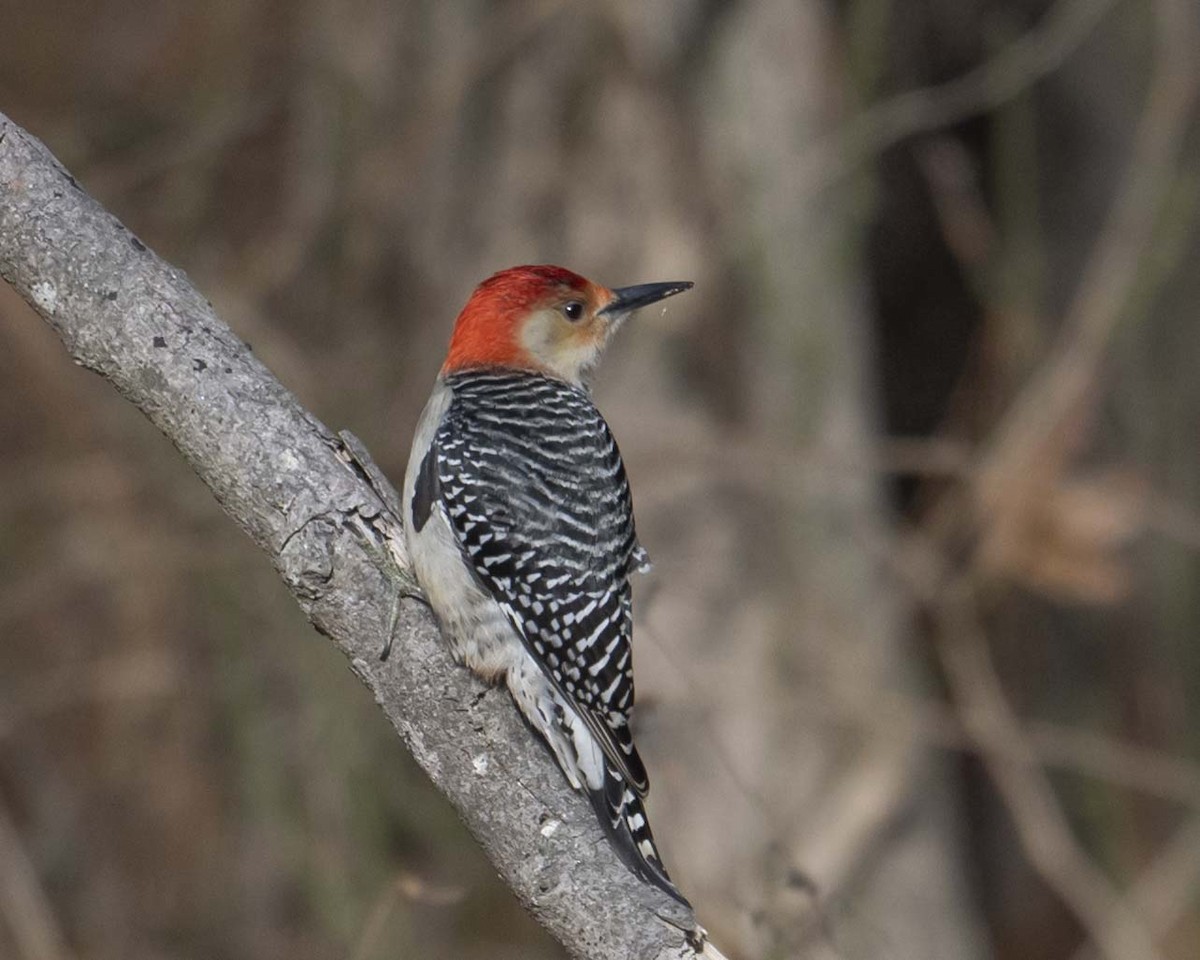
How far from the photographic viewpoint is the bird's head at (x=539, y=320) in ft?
13.1

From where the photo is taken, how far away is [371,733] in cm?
546

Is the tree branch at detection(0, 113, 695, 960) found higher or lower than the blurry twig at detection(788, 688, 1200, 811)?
lower

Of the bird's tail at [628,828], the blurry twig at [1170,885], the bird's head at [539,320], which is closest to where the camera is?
the bird's tail at [628,828]

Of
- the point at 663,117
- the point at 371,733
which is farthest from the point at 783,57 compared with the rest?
the point at 371,733

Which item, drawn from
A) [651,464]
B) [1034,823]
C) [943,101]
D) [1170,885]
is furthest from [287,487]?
[1170,885]

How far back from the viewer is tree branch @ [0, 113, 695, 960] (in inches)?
101

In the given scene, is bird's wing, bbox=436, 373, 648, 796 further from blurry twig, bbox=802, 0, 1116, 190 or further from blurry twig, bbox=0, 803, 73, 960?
blurry twig, bbox=0, 803, 73, 960

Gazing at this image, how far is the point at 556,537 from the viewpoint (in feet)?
11.5

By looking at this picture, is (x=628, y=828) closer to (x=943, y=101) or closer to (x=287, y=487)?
(x=287, y=487)

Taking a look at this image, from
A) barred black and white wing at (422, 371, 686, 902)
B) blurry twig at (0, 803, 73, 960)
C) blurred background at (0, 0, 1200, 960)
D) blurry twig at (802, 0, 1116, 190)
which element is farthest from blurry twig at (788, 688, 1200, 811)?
blurry twig at (0, 803, 73, 960)

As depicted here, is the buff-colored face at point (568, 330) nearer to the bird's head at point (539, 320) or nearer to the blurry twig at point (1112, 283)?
the bird's head at point (539, 320)

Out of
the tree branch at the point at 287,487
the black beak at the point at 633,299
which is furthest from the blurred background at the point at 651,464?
the tree branch at the point at 287,487

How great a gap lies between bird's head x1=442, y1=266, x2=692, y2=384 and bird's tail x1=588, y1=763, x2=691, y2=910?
1.29 m

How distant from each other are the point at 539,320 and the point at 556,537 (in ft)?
2.64
